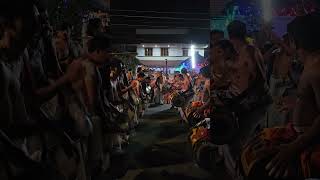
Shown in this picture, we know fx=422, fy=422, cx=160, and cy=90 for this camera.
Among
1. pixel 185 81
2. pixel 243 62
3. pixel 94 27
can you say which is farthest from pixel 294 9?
pixel 94 27

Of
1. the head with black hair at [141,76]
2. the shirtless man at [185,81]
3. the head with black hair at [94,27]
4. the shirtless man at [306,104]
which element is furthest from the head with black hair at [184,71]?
the shirtless man at [306,104]

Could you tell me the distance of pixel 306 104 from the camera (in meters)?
2.44

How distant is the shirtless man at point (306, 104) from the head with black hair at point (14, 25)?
5.14 ft

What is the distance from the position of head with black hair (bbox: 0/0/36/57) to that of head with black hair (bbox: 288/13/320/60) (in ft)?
5.12

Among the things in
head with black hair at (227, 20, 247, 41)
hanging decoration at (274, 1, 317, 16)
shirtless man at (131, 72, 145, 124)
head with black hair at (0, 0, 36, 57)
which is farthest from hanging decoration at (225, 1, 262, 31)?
head with black hair at (0, 0, 36, 57)

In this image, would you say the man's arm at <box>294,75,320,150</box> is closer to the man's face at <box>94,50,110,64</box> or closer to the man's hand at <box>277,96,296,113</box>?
the man's hand at <box>277,96,296,113</box>

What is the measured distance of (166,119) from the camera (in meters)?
3.39

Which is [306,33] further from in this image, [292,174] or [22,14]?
[22,14]

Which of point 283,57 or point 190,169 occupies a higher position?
point 283,57

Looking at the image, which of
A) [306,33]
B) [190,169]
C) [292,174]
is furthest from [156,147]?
[306,33]

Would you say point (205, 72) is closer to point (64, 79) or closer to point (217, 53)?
point (217, 53)

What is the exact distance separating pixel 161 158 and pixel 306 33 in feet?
4.41

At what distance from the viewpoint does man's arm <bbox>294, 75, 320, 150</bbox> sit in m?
2.37

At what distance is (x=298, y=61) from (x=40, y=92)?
1.55 meters
